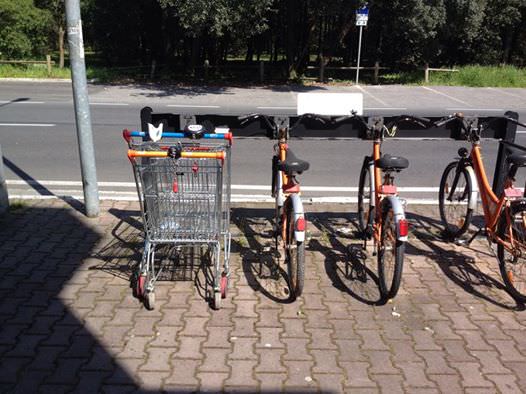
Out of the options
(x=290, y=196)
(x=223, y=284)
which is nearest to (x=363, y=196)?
(x=290, y=196)

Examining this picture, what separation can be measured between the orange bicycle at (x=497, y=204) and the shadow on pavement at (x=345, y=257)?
96 cm

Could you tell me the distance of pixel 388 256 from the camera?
13.1 feet

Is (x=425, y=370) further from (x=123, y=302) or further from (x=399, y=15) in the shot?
(x=399, y=15)

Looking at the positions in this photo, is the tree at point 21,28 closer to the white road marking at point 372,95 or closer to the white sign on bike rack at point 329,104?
the white road marking at point 372,95

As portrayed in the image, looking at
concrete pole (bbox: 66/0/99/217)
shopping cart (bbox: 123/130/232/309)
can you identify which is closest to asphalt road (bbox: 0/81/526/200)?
concrete pole (bbox: 66/0/99/217)

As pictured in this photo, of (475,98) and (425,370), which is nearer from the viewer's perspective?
(425,370)

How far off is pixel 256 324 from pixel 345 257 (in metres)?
1.36

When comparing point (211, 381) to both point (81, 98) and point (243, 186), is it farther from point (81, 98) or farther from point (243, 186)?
point (243, 186)

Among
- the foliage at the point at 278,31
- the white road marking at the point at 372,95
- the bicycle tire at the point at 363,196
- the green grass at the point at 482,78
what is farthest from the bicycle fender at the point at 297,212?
the green grass at the point at 482,78

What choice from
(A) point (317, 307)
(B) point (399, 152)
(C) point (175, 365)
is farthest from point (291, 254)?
(B) point (399, 152)

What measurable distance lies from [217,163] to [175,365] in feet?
4.43

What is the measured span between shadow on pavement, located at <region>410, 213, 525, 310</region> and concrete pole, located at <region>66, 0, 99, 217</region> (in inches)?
128

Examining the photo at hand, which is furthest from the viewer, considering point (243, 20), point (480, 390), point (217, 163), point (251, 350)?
point (243, 20)

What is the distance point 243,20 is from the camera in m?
18.6
